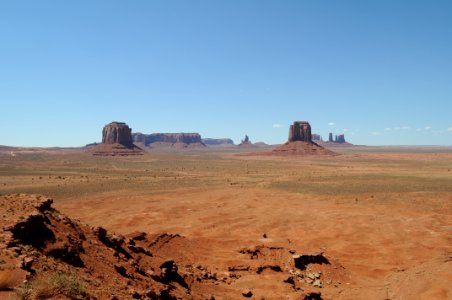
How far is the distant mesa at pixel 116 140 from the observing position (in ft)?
479

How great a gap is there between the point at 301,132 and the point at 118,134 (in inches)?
3053

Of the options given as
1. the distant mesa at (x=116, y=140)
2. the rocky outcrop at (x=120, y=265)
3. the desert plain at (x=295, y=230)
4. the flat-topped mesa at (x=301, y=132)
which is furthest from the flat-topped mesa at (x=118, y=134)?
the rocky outcrop at (x=120, y=265)

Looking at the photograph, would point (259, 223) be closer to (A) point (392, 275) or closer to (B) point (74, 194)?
(A) point (392, 275)

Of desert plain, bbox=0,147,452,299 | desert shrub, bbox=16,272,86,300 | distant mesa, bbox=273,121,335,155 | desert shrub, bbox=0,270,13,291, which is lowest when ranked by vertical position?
desert plain, bbox=0,147,452,299

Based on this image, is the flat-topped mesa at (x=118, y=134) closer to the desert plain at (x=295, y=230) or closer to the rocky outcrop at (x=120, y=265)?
the desert plain at (x=295, y=230)

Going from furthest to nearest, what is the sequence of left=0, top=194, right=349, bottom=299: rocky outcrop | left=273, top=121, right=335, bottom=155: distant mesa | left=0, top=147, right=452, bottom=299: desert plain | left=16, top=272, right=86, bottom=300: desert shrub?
1. left=273, top=121, right=335, bottom=155: distant mesa
2. left=0, top=147, right=452, bottom=299: desert plain
3. left=0, top=194, right=349, bottom=299: rocky outcrop
4. left=16, top=272, right=86, bottom=300: desert shrub

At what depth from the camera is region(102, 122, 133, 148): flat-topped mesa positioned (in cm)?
15318

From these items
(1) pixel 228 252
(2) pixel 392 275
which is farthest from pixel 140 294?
(2) pixel 392 275

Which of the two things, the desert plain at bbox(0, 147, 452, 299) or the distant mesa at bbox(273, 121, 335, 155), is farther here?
the distant mesa at bbox(273, 121, 335, 155)

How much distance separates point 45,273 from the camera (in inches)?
315

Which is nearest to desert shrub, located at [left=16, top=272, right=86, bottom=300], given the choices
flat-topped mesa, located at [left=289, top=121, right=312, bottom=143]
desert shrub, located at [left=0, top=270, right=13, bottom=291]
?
desert shrub, located at [left=0, top=270, right=13, bottom=291]

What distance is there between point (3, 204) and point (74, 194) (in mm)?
26314

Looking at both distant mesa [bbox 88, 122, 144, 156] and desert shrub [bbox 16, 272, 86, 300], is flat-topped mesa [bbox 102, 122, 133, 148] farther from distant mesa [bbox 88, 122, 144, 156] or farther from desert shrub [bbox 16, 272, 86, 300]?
desert shrub [bbox 16, 272, 86, 300]

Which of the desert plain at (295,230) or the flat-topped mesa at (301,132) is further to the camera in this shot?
the flat-topped mesa at (301,132)
